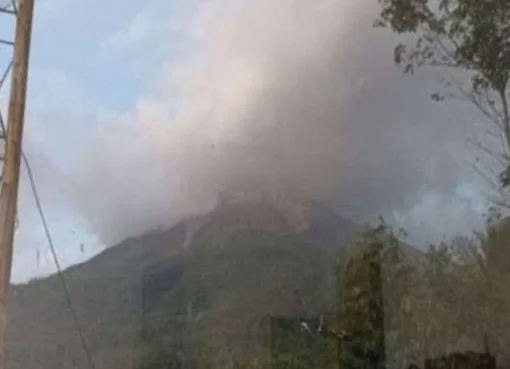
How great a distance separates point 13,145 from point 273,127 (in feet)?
1.71

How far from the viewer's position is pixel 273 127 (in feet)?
5.87

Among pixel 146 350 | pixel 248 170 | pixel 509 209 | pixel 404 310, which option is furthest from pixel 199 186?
pixel 509 209

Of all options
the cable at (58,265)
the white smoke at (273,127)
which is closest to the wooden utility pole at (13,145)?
the cable at (58,265)

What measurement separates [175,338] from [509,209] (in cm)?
71

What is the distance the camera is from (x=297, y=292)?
1.76 metres

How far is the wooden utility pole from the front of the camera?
4.86ft

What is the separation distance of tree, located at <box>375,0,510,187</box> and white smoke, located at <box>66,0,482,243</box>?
1.7 inches

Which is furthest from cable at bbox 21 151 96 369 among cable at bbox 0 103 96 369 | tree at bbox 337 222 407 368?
tree at bbox 337 222 407 368

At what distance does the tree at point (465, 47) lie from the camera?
1665 mm

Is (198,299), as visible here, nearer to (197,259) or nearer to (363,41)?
(197,259)

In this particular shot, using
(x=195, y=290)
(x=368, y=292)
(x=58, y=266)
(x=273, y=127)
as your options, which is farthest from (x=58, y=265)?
(x=368, y=292)

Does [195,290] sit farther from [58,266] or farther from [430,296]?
[430,296]

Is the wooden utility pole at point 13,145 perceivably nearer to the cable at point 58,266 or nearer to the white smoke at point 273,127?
the cable at point 58,266

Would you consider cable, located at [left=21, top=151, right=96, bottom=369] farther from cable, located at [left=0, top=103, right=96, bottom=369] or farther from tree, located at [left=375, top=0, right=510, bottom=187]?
tree, located at [left=375, top=0, right=510, bottom=187]
